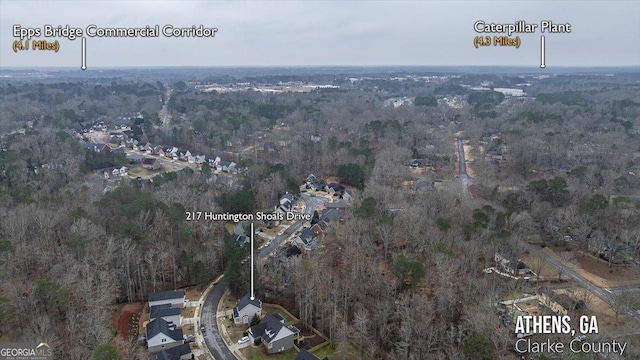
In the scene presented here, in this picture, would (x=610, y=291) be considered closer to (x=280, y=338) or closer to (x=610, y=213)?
(x=610, y=213)

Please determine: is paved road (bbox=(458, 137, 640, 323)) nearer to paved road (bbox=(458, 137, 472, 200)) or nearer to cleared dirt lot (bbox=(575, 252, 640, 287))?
cleared dirt lot (bbox=(575, 252, 640, 287))

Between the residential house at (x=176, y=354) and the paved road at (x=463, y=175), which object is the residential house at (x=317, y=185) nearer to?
the paved road at (x=463, y=175)

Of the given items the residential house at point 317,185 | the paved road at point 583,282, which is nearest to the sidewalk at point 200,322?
the residential house at point 317,185

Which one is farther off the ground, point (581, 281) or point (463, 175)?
point (463, 175)

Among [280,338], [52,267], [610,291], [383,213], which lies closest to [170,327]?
[280,338]

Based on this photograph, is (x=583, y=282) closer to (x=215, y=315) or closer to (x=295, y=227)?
(x=295, y=227)

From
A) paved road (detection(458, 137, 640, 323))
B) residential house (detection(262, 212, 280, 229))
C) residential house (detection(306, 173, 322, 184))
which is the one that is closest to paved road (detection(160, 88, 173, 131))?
residential house (detection(306, 173, 322, 184))

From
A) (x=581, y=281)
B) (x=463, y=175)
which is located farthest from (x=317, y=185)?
(x=581, y=281)
